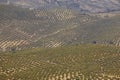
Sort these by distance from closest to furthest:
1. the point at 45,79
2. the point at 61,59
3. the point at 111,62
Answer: the point at 45,79 < the point at 111,62 < the point at 61,59

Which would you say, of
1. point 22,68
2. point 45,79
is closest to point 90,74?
point 45,79

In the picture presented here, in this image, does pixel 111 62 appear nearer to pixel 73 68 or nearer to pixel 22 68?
pixel 73 68

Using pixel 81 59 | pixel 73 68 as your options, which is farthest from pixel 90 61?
pixel 73 68

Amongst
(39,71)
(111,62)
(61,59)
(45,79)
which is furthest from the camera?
(61,59)

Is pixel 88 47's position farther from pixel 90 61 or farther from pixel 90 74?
pixel 90 74

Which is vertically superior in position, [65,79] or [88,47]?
[65,79]

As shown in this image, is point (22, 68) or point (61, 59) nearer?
point (22, 68)
